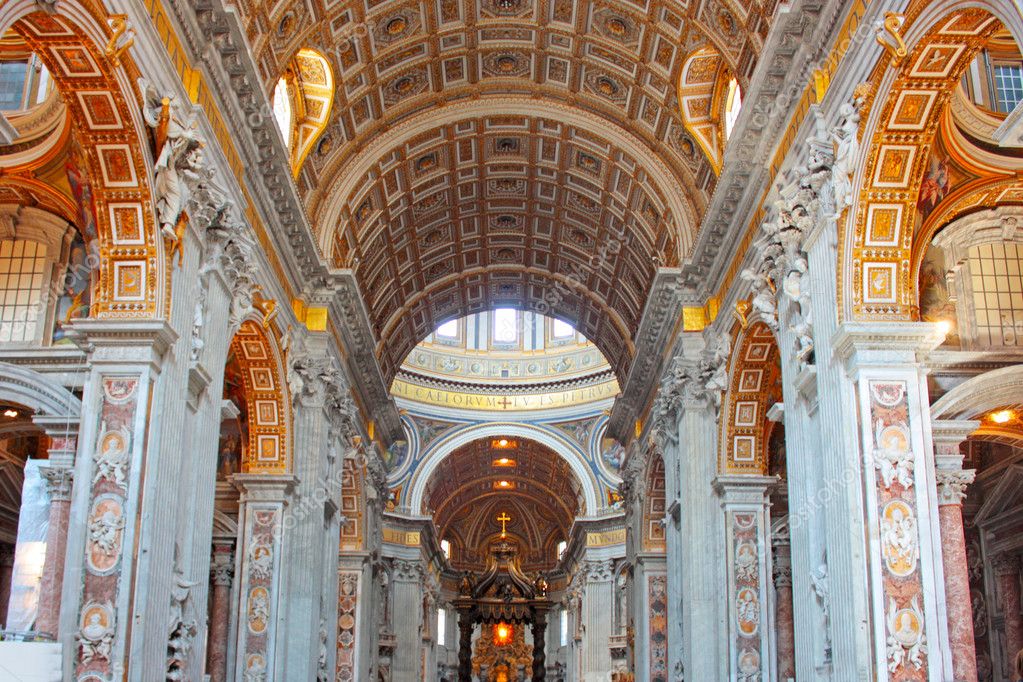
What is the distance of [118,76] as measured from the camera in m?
13.5

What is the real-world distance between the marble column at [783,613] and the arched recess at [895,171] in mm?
9723

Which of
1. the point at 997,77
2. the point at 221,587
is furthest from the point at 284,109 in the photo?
the point at 997,77

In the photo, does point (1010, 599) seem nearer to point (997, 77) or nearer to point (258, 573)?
point (997, 77)

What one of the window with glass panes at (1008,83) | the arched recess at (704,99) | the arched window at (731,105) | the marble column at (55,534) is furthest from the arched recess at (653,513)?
the marble column at (55,534)

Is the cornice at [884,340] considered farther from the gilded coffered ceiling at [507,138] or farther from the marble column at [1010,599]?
the marble column at [1010,599]

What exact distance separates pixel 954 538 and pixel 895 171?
17.6 ft

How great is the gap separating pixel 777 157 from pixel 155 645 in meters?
11.0

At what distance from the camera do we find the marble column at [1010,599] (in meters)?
21.2

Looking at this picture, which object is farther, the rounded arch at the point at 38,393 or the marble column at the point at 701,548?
the marble column at the point at 701,548

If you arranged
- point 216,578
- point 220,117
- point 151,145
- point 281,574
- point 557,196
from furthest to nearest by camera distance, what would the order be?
point 557,196
point 216,578
point 281,574
point 220,117
point 151,145

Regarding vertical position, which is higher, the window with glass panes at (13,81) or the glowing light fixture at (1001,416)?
the window with glass panes at (13,81)

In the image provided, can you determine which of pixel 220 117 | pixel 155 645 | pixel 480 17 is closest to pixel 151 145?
pixel 220 117

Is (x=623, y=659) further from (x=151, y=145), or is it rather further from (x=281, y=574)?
(x=151, y=145)

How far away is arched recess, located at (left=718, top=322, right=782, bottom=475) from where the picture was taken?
21000mm
